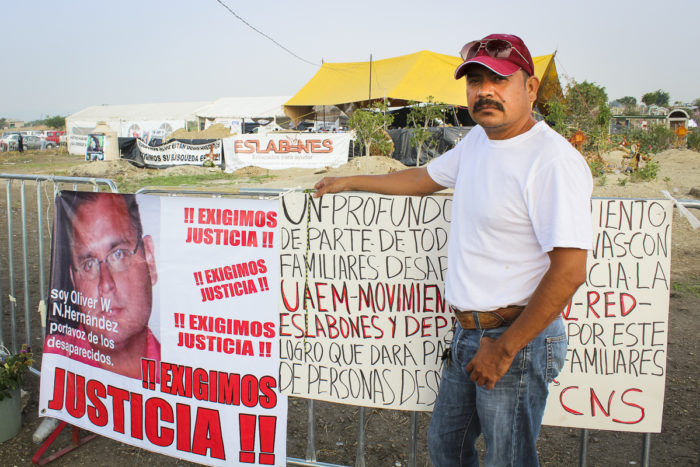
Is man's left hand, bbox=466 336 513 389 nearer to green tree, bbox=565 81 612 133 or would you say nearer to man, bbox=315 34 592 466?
man, bbox=315 34 592 466

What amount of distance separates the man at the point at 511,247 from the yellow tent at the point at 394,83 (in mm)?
26116

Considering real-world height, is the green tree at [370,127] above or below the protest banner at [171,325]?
above

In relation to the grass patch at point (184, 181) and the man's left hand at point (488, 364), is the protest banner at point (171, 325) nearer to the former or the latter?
the man's left hand at point (488, 364)

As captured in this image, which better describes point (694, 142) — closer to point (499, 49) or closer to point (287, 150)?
point (287, 150)

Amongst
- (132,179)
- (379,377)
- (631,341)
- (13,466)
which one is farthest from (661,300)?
(132,179)

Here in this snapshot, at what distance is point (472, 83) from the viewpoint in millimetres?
2088

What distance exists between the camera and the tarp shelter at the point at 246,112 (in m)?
45.1

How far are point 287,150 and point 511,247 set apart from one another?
23.7 metres

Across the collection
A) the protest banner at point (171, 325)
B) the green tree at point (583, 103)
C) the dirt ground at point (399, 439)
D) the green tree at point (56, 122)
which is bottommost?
the dirt ground at point (399, 439)

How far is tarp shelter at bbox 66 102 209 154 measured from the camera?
50.8 metres

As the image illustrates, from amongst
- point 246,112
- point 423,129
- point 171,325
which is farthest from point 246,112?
point 171,325

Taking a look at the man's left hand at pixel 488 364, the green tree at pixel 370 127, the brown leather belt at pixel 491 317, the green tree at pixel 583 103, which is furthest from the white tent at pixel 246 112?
the man's left hand at pixel 488 364

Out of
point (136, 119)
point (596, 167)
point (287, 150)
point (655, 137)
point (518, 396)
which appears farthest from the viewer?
point (136, 119)

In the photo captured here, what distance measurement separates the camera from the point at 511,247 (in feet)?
6.53
